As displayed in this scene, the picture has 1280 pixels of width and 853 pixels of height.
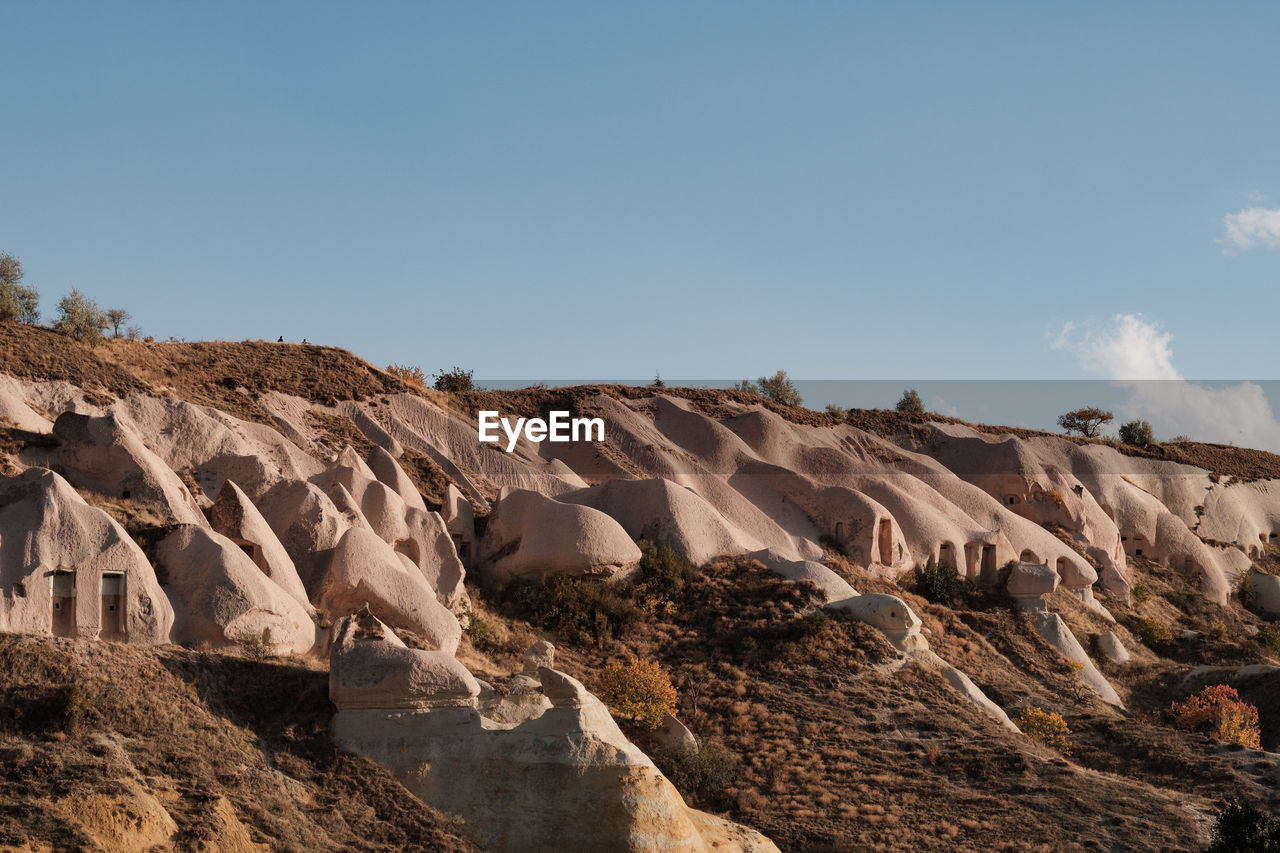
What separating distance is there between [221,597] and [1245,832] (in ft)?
63.5

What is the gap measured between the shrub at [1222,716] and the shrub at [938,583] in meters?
9.53

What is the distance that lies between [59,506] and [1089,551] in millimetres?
42564

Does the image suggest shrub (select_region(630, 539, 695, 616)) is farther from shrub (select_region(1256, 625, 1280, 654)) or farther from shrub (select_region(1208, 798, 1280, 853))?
shrub (select_region(1256, 625, 1280, 654))

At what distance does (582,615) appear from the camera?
33.4 meters

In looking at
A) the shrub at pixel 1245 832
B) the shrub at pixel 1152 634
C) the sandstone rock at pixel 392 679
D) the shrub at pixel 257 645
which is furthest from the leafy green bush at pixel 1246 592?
A: the shrub at pixel 257 645

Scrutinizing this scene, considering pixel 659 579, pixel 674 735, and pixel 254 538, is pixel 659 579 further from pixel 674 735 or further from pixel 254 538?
pixel 254 538

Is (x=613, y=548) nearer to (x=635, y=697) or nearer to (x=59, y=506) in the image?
(x=635, y=697)

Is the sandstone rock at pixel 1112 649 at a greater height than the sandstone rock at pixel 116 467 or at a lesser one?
lesser

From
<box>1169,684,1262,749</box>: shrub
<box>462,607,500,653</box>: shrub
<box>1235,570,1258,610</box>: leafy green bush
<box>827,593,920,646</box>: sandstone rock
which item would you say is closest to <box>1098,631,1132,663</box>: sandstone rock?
<box>1169,684,1262,749</box>: shrub

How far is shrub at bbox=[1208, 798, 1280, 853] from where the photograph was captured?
21031 mm

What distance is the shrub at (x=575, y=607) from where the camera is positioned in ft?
109

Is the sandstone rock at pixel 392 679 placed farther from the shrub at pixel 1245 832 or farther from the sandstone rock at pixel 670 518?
the sandstone rock at pixel 670 518

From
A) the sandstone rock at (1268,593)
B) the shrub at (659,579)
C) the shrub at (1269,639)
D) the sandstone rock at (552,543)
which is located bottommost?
the shrub at (1269,639)

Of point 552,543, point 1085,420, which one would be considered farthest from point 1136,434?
point 552,543
